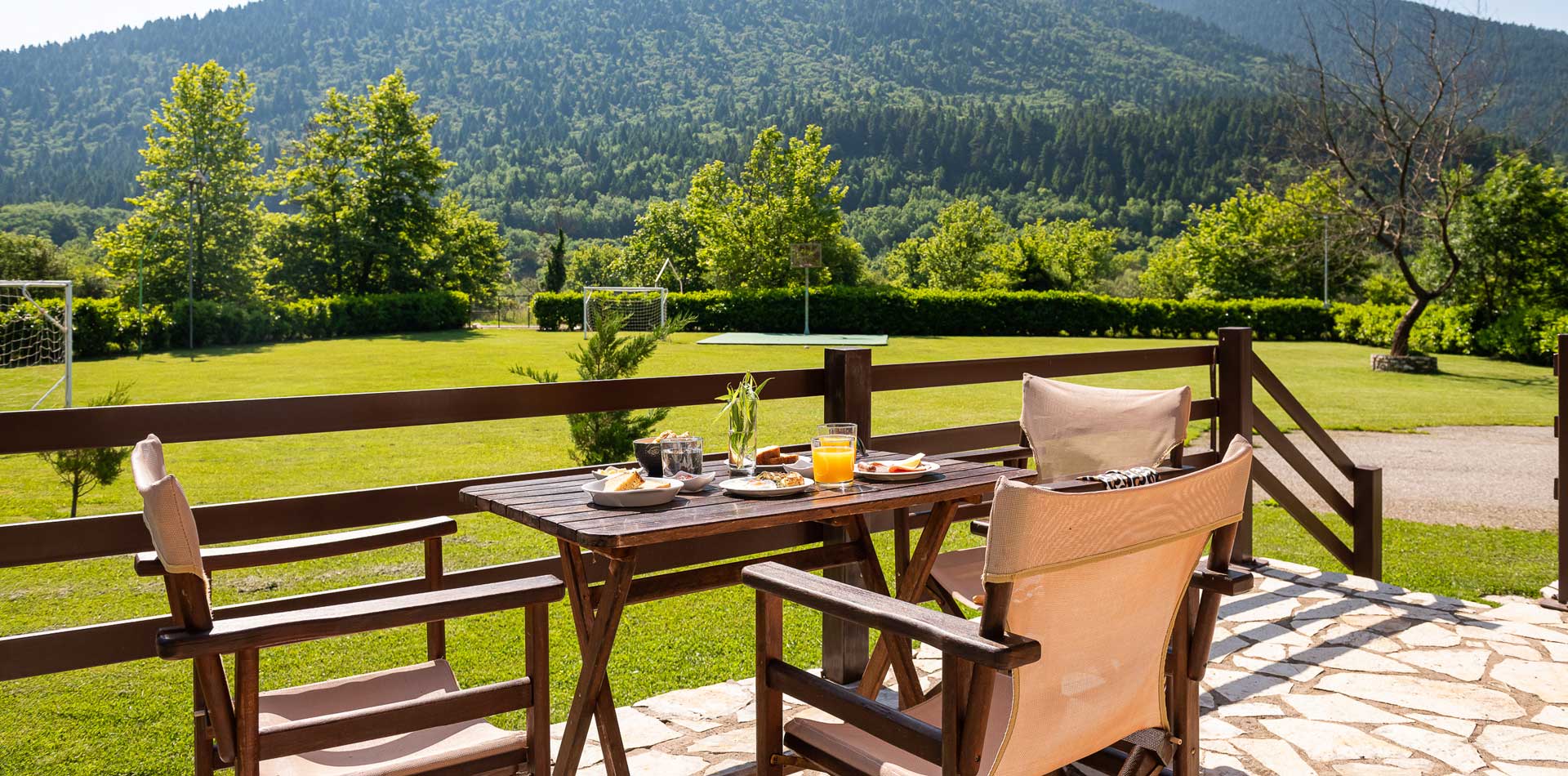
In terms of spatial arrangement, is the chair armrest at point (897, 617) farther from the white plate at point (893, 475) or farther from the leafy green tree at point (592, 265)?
the leafy green tree at point (592, 265)

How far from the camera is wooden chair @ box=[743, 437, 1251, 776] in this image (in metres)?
1.37

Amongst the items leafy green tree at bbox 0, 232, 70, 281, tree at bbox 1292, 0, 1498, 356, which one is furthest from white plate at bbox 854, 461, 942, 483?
leafy green tree at bbox 0, 232, 70, 281

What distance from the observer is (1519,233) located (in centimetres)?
1877

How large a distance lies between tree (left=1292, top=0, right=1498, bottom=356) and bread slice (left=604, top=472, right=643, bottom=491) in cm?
1784

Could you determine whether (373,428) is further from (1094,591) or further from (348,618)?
(1094,591)

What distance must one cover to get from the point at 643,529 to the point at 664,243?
2233 inches

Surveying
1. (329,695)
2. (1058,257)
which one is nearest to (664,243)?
(1058,257)

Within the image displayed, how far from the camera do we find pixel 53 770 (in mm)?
2920

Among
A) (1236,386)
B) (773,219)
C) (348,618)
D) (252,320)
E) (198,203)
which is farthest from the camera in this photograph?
(773,219)

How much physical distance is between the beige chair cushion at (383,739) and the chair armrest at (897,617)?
49 cm

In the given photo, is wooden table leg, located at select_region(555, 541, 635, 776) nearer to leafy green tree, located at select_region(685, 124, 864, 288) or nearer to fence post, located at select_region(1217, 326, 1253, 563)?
fence post, located at select_region(1217, 326, 1253, 563)

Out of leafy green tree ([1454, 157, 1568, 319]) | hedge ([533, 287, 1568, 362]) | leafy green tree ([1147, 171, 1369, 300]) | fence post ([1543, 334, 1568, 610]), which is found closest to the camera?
fence post ([1543, 334, 1568, 610])

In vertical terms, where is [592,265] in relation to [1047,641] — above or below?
above

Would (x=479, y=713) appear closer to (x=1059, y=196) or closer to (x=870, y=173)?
(x=1059, y=196)
